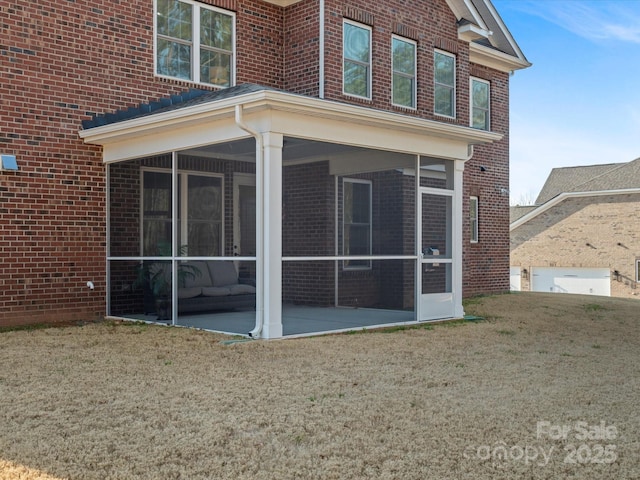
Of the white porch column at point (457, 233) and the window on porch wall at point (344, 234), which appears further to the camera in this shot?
the window on porch wall at point (344, 234)

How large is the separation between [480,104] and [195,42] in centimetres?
814

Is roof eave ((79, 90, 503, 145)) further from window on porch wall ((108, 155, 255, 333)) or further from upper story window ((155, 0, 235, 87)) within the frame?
upper story window ((155, 0, 235, 87))

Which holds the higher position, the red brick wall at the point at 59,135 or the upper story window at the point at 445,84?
the upper story window at the point at 445,84

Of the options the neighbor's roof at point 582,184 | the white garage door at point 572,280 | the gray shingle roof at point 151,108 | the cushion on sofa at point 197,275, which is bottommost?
the white garage door at point 572,280

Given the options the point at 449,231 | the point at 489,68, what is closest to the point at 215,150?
the point at 449,231

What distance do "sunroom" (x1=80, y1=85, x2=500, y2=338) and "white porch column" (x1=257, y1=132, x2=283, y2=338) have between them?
1 centimetres

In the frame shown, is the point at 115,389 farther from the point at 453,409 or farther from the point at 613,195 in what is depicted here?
the point at 613,195

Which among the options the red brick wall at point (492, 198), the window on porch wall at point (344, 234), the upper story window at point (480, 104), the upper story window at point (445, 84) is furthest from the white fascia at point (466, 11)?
the window on porch wall at point (344, 234)

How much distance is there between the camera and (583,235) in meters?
31.1

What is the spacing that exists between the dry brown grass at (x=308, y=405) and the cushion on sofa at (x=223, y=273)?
1357mm

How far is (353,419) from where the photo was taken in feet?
16.9

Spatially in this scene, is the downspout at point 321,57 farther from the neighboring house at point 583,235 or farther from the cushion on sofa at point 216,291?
the neighboring house at point 583,235

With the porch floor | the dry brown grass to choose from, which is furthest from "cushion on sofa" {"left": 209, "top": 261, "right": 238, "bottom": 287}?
the dry brown grass

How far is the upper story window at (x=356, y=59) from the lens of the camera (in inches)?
512
